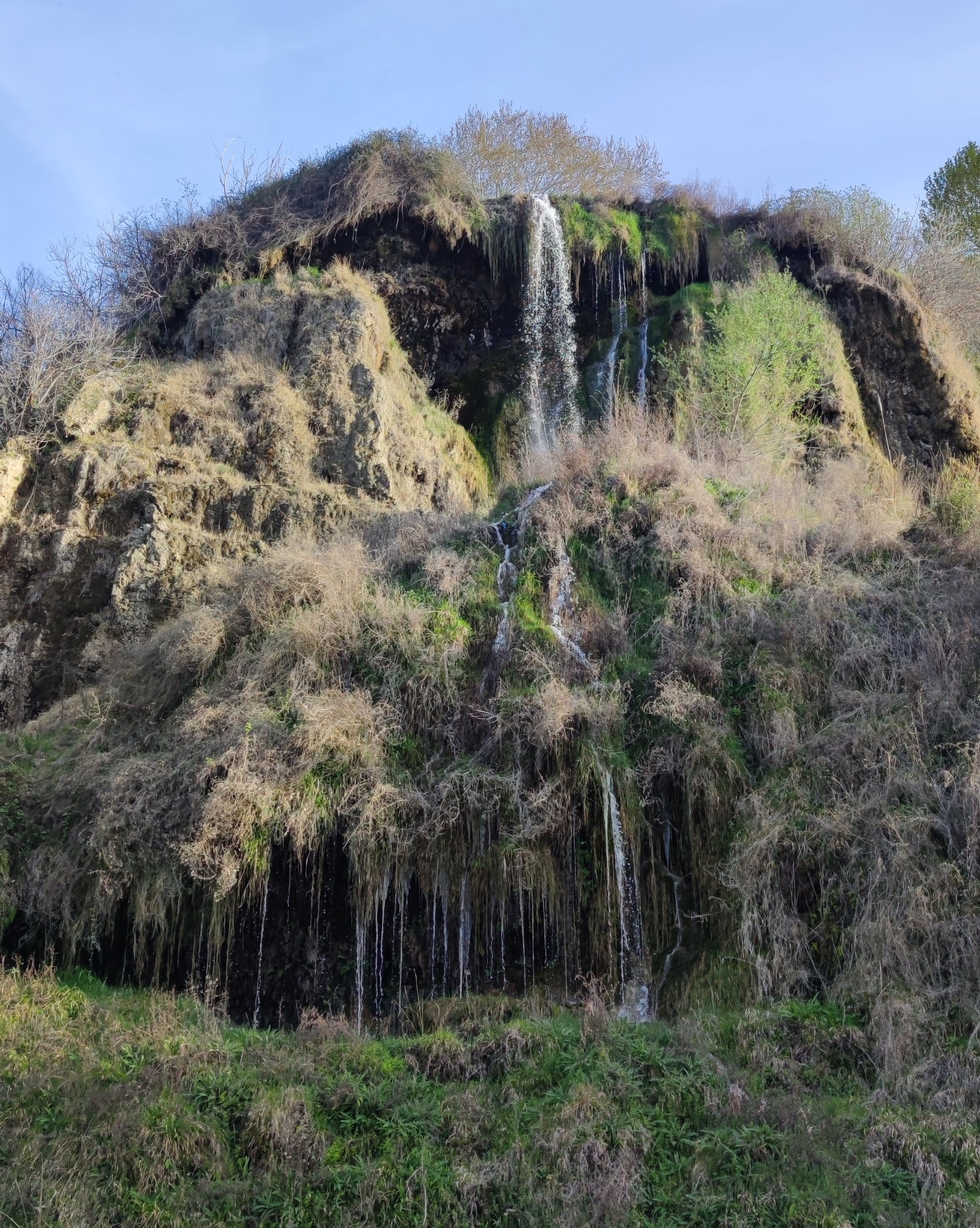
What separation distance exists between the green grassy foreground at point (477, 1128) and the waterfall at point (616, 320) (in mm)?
16908

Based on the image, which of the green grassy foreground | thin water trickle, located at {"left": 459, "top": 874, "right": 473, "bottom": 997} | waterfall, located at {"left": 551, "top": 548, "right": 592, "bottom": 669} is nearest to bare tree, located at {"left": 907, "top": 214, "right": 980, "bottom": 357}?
waterfall, located at {"left": 551, "top": 548, "right": 592, "bottom": 669}

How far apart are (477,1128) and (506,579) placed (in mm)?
8090

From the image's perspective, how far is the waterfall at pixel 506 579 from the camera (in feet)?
41.3

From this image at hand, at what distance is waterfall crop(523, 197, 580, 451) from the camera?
78.2 feet

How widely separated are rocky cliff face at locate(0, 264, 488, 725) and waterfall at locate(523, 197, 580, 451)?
280 cm

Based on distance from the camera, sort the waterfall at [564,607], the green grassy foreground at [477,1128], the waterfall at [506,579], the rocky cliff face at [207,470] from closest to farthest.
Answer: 1. the green grassy foreground at [477,1128]
2. the waterfall at [506,579]
3. the waterfall at [564,607]
4. the rocky cliff face at [207,470]

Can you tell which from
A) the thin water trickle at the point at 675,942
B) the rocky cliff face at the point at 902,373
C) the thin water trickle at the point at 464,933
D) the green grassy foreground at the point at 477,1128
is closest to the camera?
the green grassy foreground at the point at 477,1128

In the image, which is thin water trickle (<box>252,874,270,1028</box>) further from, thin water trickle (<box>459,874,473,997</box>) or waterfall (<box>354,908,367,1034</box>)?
thin water trickle (<box>459,874,473,997</box>)

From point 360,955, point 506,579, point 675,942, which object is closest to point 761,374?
point 506,579

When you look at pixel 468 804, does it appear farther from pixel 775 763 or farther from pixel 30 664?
pixel 30 664

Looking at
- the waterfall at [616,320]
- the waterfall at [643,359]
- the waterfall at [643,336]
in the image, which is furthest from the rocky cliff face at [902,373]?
the waterfall at [616,320]

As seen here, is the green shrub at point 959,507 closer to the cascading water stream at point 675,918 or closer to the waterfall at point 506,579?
the waterfall at point 506,579

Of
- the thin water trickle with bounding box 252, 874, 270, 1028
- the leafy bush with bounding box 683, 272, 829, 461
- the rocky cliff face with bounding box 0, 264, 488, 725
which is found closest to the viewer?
the thin water trickle with bounding box 252, 874, 270, 1028

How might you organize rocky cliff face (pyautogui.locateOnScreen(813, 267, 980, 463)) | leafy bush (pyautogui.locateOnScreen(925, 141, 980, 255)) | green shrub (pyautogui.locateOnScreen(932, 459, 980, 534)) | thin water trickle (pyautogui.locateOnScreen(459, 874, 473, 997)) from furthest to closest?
leafy bush (pyautogui.locateOnScreen(925, 141, 980, 255))
rocky cliff face (pyautogui.locateOnScreen(813, 267, 980, 463))
green shrub (pyautogui.locateOnScreen(932, 459, 980, 534))
thin water trickle (pyautogui.locateOnScreen(459, 874, 473, 997))
